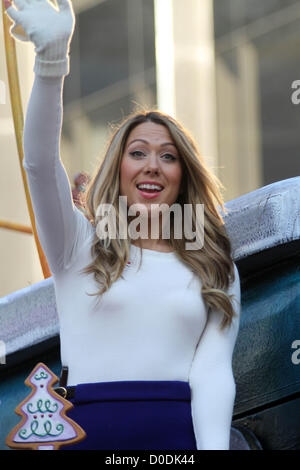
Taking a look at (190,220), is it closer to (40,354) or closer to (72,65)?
(40,354)

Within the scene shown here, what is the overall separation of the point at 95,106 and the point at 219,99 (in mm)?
1644

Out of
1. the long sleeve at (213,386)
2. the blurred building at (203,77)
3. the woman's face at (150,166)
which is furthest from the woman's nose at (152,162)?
the blurred building at (203,77)

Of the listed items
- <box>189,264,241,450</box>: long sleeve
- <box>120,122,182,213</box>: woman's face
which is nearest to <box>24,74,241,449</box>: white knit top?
<box>189,264,241,450</box>: long sleeve

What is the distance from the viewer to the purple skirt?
2330 millimetres

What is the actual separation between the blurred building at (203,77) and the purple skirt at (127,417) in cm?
511

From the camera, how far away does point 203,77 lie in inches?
327

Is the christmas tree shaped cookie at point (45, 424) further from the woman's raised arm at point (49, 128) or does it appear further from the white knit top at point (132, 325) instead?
the woman's raised arm at point (49, 128)

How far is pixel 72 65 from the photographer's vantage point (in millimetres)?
10234

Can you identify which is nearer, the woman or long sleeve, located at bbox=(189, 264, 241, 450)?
the woman

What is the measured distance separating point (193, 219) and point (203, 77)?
5.82 metres

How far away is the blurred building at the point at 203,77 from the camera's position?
8016 mm

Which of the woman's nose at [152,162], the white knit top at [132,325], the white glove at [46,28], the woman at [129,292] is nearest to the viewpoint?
the white glove at [46,28]

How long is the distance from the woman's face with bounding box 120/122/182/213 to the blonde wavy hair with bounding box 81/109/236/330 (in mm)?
21

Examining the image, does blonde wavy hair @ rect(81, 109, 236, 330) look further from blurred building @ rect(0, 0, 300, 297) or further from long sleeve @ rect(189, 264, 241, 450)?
blurred building @ rect(0, 0, 300, 297)
